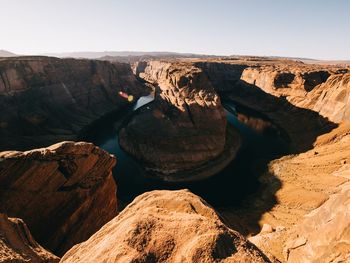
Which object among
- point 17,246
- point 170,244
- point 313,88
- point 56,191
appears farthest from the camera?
point 313,88

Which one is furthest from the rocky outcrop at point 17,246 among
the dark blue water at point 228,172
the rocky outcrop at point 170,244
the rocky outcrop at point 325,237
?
the dark blue water at point 228,172

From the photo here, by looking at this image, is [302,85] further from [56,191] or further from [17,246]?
[17,246]

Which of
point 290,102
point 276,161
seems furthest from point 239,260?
point 290,102

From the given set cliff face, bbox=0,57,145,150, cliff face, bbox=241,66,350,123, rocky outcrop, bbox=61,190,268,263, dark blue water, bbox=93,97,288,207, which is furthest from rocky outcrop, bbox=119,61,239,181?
rocky outcrop, bbox=61,190,268,263

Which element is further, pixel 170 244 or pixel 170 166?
pixel 170 166

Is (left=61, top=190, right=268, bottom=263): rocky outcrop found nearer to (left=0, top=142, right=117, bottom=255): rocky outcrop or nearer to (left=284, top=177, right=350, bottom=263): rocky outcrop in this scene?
(left=284, top=177, right=350, bottom=263): rocky outcrop

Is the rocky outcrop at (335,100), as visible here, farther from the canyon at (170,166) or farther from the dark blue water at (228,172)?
the dark blue water at (228,172)

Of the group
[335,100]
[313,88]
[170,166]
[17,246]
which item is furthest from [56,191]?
[313,88]
